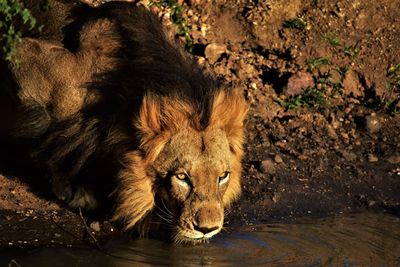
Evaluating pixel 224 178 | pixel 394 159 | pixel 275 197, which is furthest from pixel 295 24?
pixel 224 178

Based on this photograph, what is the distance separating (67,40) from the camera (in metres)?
7.21

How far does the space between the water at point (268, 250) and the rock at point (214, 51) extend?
240 cm

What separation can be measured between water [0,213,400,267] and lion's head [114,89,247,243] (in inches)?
6.4

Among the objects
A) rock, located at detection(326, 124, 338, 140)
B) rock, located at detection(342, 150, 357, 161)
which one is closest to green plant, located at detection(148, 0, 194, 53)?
rock, located at detection(326, 124, 338, 140)

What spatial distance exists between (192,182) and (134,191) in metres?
0.47

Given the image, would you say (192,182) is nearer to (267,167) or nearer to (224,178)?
(224,178)

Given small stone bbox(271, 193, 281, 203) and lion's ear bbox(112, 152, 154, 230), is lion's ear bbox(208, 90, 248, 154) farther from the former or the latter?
small stone bbox(271, 193, 281, 203)

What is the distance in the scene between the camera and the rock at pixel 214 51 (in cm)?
943

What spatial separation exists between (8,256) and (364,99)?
468cm

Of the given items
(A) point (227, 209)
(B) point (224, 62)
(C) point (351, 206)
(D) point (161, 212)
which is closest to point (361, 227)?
(C) point (351, 206)

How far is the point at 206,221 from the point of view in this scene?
246 inches

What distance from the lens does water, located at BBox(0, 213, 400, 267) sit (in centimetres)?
646

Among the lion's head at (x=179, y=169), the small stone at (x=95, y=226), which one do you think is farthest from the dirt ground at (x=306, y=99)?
the lion's head at (x=179, y=169)

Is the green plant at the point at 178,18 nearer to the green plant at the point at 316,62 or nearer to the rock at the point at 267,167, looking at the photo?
the green plant at the point at 316,62
